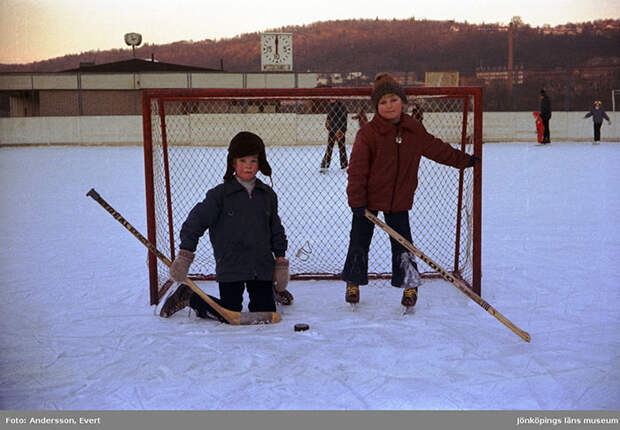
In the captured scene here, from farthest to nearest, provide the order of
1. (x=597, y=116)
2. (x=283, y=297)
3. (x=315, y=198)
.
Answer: (x=597, y=116) → (x=315, y=198) → (x=283, y=297)

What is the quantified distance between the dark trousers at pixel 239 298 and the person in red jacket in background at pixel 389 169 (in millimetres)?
446

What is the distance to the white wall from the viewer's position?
17875 mm

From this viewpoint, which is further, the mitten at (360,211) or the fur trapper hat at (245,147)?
the mitten at (360,211)

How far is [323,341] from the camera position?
3.05m

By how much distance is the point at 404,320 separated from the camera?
336 cm

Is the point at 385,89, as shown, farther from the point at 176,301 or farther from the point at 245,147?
the point at 176,301

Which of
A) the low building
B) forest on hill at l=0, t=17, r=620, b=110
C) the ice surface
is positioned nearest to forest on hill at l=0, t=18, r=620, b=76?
forest on hill at l=0, t=17, r=620, b=110

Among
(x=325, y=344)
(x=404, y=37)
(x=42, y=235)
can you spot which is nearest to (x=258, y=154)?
(x=325, y=344)

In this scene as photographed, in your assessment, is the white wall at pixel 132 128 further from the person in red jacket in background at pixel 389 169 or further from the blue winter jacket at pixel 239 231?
the blue winter jacket at pixel 239 231

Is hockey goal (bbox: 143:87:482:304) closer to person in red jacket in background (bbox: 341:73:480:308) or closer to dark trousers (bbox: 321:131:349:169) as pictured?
dark trousers (bbox: 321:131:349:169)

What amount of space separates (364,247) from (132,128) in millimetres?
15885

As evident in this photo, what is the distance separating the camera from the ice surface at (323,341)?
8.12 feet

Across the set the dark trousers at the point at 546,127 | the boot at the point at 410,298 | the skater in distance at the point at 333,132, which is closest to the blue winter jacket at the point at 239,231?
the boot at the point at 410,298

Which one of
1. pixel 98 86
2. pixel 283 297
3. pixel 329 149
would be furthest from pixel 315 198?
pixel 98 86
